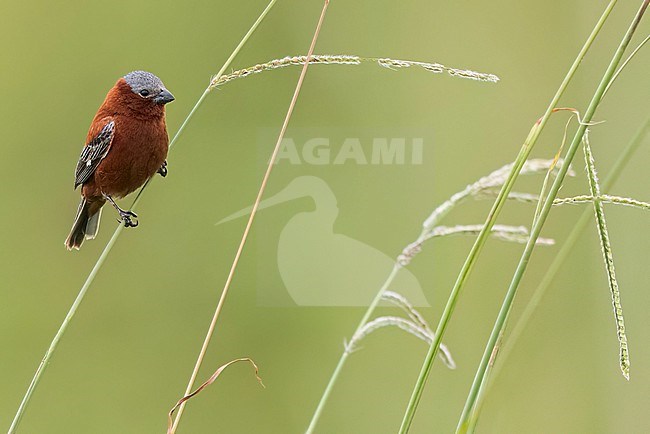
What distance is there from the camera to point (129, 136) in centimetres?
218

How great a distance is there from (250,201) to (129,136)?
206 cm

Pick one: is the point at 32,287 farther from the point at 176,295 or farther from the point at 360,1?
the point at 360,1

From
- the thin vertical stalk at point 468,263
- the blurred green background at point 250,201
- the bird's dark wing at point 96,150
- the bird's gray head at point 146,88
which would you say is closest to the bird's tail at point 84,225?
the bird's dark wing at point 96,150

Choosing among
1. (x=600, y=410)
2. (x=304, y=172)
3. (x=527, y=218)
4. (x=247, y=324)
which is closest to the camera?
(x=600, y=410)

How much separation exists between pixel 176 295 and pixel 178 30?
1521 millimetres

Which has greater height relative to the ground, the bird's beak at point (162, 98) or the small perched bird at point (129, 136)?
the bird's beak at point (162, 98)

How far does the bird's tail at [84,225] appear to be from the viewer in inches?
100

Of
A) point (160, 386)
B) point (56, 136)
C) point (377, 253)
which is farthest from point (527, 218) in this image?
point (56, 136)

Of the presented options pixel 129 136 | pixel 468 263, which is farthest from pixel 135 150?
pixel 468 263

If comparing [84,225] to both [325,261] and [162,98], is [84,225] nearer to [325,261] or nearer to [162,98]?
[162,98]

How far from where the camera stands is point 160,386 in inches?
161

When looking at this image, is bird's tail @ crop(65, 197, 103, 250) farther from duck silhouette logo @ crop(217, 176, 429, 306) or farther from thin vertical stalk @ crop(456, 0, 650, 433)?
thin vertical stalk @ crop(456, 0, 650, 433)

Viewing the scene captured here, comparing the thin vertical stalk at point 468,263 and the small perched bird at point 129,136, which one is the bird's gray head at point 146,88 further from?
the thin vertical stalk at point 468,263

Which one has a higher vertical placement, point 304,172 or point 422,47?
point 422,47
